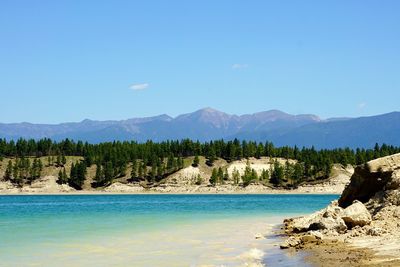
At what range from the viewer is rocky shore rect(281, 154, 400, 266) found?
82.8 ft

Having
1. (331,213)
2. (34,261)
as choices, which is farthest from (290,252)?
(34,261)

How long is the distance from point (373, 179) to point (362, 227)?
25.3ft

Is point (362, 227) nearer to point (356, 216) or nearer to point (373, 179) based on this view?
point (356, 216)

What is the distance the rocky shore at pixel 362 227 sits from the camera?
82.8 feet

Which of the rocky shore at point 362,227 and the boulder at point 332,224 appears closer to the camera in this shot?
the rocky shore at point 362,227

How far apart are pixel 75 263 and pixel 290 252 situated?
10966mm

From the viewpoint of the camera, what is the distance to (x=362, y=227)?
111ft

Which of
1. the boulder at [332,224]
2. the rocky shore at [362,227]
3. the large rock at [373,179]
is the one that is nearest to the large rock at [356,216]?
the rocky shore at [362,227]

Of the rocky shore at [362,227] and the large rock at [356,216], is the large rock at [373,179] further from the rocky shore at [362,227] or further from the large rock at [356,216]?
the large rock at [356,216]

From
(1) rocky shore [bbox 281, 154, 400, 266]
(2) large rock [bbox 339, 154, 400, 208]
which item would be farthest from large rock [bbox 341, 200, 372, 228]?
(2) large rock [bbox 339, 154, 400, 208]

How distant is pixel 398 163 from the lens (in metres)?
38.7

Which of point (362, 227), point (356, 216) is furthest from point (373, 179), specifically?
point (362, 227)

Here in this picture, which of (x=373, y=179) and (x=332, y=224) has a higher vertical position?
(x=373, y=179)

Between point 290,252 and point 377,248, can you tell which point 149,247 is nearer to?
point 290,252
